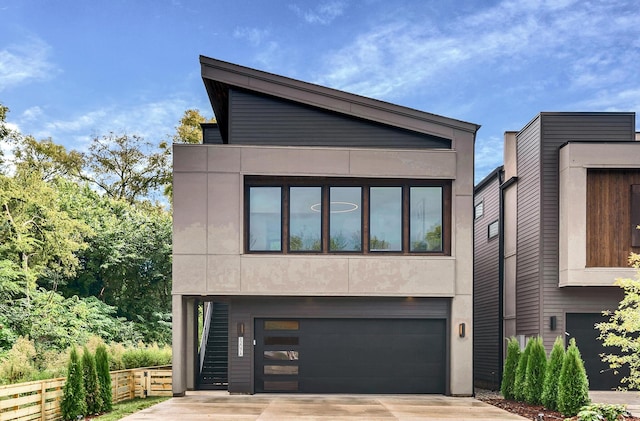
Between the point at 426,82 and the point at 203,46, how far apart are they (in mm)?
22117

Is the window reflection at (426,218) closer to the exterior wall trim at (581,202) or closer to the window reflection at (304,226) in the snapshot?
the window reflection at (304,226)

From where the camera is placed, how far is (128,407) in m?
14.8

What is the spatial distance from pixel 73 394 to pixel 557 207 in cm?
1212

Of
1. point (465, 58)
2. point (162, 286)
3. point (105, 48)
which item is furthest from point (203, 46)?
point (162, 286)

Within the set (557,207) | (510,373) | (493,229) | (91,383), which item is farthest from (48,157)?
(510,373)

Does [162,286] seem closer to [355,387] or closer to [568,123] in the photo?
[355,387]

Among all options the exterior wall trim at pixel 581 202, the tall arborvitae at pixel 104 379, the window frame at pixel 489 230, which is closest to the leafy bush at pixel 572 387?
the exterior wall trim at pixel 581 202

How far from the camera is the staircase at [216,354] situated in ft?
60.6

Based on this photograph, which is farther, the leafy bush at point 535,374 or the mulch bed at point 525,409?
the leafy bush at point 535,374

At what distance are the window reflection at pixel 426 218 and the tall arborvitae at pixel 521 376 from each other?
3.30 meters

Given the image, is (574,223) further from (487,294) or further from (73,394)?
(73,394)

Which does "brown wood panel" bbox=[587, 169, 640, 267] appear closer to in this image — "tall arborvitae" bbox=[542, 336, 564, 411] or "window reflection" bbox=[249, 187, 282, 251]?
"tall arborvitae" bbox=[542, 336, 564, 411]

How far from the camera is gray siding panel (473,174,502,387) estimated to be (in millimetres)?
20359

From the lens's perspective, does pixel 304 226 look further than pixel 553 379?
Yes
